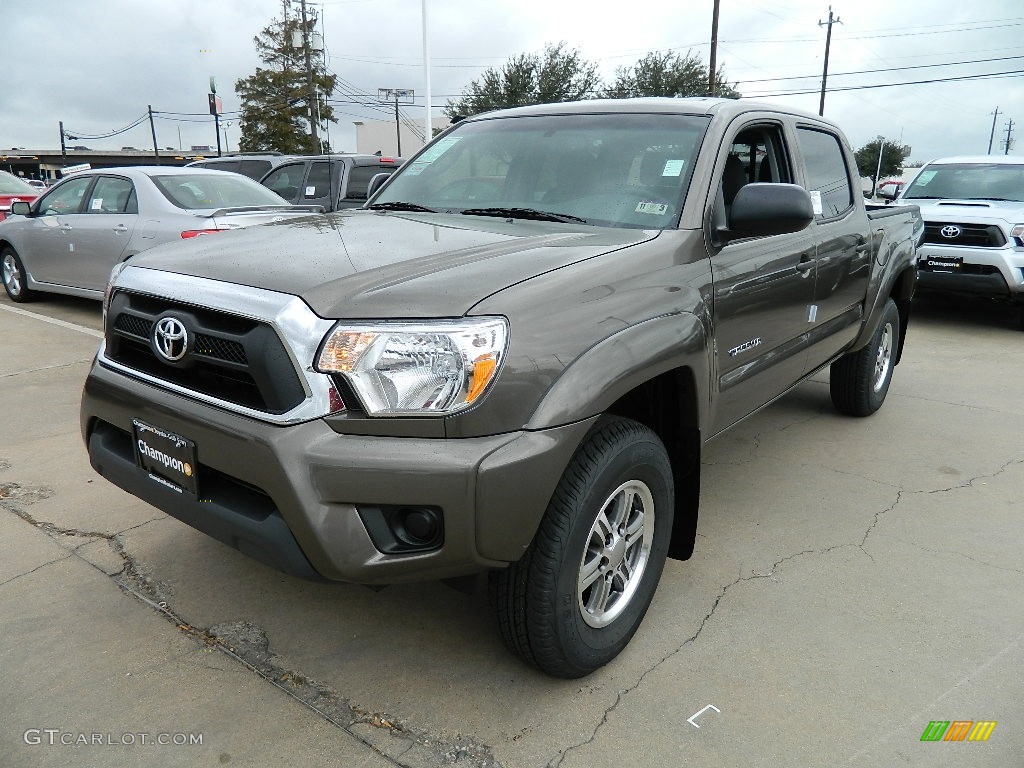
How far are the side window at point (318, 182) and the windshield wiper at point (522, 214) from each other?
7.26 meters

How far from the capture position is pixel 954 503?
151 inches

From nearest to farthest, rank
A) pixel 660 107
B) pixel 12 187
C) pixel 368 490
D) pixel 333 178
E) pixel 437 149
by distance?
pixel 368 490 < pixel 660 107 < pixel 437 149 < pixel 333 178 < pixel 12 187

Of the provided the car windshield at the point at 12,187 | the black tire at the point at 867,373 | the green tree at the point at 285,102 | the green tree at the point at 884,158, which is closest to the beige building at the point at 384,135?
the green tree at the point at 285,102

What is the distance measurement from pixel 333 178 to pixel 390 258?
26.3ft

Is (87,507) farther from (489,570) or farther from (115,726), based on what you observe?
(489,570)

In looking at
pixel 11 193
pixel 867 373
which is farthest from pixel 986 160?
pixel 11 193

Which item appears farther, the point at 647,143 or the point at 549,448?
the point at 647,143

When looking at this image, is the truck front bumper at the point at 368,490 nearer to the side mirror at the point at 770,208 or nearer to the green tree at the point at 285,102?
the side mirror at the point at 770,208

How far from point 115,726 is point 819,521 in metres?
2.88

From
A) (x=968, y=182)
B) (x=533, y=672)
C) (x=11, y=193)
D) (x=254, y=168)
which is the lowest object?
(x=533, y=672)

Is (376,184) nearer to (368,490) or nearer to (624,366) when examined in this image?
(624,366)

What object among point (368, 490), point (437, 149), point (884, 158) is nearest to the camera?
point (368, 490)

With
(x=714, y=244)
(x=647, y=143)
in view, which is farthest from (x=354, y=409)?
(x=647, y=143)

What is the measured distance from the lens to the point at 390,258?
7.71ft
